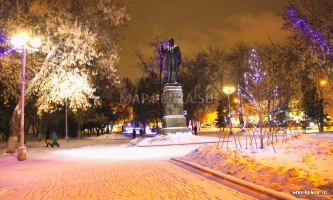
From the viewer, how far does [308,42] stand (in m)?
16.6

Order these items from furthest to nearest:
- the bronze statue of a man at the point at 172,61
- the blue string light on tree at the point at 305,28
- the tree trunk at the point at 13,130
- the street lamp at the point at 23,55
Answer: the bronze statue of a man at the point at 172,61 → the tree trunk at the point at 13,130 → the street lamp at the point at 23,55 → the blue string light on tree at the point at 305,28

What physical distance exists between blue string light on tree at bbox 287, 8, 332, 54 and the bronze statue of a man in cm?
1403

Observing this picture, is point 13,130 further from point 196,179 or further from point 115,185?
point 196,179

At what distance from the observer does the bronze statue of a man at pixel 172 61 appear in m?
29.8

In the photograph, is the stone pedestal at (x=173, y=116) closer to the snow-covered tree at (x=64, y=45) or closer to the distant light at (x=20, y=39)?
the snow-covered tree at (x=64, y=45)

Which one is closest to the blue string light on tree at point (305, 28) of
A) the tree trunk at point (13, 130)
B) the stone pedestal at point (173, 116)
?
the stone pedestal at point (173, 116)

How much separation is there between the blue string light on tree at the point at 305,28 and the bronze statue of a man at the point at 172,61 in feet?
46.0

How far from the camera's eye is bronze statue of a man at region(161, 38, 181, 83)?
29.8m

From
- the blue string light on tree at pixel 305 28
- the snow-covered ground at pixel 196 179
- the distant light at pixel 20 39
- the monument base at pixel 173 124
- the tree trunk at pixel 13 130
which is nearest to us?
the snow-covered ground at pixel 196 179

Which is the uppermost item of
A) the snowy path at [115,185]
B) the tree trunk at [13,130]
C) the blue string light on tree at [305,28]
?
the blue string light on tree at [305,28]

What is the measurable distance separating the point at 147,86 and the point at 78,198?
2176 inches

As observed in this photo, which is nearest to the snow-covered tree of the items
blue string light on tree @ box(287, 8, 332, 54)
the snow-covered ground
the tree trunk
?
the tree trunk

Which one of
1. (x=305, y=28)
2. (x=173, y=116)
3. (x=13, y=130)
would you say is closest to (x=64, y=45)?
(x=13, y=130)

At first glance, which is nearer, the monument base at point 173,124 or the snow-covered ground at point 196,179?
the snow-covered ground at point 196,179
